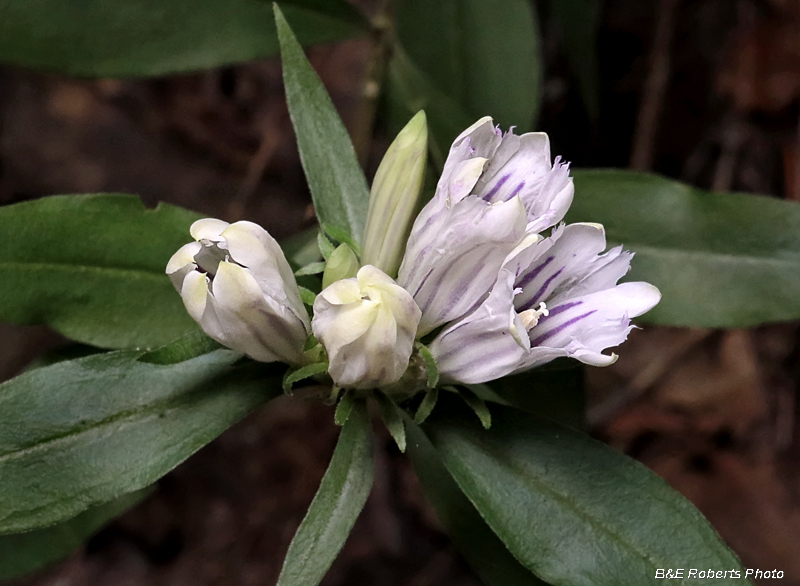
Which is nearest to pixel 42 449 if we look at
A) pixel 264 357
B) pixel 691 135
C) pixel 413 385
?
pixel 264 357

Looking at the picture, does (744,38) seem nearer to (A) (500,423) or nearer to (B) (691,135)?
(B) (691,135)

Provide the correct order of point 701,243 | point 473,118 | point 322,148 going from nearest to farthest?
point 322,148 → point 701,243 → point 473,118

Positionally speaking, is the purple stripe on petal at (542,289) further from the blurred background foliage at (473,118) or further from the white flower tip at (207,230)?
the blurred background foliage at (473,118)

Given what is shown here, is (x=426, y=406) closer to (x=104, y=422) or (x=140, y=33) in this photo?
(x=104, y=422)

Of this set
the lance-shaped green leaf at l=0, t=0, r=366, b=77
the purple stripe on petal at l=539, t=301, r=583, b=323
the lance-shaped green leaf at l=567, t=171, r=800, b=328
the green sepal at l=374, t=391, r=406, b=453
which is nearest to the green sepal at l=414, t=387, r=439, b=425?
the green sepal at l=374, t=391, r=406, b=453

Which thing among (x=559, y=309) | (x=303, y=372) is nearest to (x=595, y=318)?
(x=559, y=309)

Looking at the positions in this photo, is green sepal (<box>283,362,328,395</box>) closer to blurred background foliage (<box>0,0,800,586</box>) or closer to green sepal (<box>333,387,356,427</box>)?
green sepal (<box>333,387,356,427</box>)

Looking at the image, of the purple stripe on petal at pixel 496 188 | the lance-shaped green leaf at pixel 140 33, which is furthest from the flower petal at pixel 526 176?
the lance-shaped green leaf at pixel 140 33
